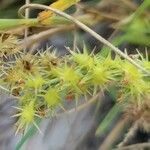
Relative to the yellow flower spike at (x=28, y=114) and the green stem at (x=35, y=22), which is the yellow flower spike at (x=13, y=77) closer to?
the yellow flower spike at (x=28, y=114)

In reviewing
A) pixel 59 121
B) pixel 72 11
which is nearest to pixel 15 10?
pixel 72 11

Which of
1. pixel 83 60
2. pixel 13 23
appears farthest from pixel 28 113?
pixel 13 23

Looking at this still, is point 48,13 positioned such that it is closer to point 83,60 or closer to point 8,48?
point 8,48

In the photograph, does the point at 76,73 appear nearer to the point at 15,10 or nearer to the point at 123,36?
the point at 123,36

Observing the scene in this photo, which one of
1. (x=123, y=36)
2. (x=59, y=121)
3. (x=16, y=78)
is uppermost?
(x=16, y=78)

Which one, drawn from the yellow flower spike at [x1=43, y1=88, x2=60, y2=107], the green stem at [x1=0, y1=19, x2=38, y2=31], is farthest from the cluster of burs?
the green stem at [x1=0, y1=19, x2=38, y2=31]

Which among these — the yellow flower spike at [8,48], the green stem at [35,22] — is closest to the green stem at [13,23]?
the green stem at [35,22]

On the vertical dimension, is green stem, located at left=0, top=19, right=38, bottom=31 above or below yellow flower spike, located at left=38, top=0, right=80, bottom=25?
above

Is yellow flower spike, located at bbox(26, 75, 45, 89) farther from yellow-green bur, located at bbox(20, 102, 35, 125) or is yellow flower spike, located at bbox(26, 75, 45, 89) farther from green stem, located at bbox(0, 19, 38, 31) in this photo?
green stem, located at bbox(0, 19, 38, 31)
